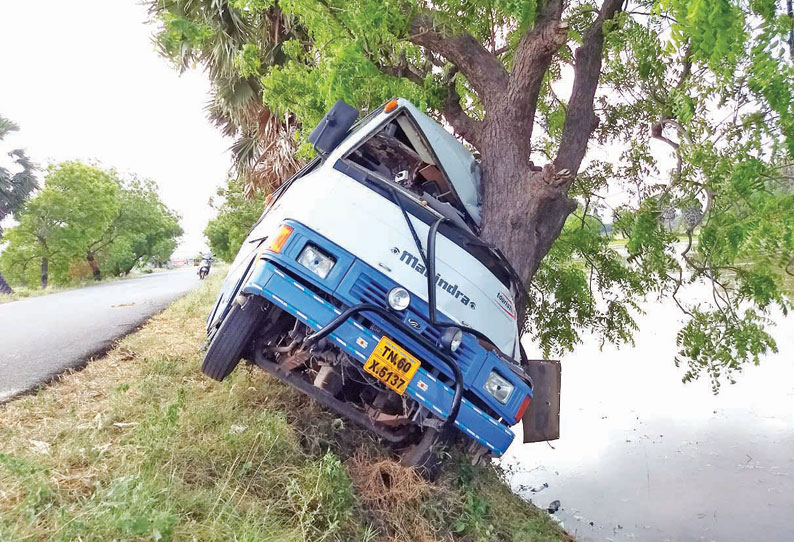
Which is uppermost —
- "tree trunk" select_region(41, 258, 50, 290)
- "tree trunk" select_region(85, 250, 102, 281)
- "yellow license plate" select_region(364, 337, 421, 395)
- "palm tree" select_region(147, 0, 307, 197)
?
"palm tree" select_region(147, 0, 307, 197)

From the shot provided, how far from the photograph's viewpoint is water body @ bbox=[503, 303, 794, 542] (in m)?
5.87

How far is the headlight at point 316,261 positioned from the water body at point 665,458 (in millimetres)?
4389

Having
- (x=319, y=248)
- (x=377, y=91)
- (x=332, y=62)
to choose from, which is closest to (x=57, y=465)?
(x=319, y=248)

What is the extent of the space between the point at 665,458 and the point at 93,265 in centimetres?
3228

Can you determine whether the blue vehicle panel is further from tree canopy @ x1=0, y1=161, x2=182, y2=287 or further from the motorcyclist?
tree canopy @ x1=0, y1=161, x2=182, y2=287

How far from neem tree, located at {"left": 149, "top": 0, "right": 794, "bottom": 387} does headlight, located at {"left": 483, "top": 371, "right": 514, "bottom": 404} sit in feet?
6.66

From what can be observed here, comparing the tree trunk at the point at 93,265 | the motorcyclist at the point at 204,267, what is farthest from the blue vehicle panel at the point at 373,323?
the tree trunk at the point at 93,265

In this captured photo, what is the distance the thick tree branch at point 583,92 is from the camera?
582cm

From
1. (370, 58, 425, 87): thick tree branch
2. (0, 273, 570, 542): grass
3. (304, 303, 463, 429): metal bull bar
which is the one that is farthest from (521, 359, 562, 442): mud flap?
(370, 58, 425, 87): thick tree branch

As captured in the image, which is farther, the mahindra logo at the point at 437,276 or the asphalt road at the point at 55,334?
the asphalt road at the point at 55,334

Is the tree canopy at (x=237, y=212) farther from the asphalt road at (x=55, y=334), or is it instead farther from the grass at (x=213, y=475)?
the grass at (x=213, y=475)

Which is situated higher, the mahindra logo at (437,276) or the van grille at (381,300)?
the mahindra logo at (437,276)

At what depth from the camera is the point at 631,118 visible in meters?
7.45

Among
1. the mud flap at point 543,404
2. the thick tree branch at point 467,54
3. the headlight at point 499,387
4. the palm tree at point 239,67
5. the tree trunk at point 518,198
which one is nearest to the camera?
the headlight at point 499,387
